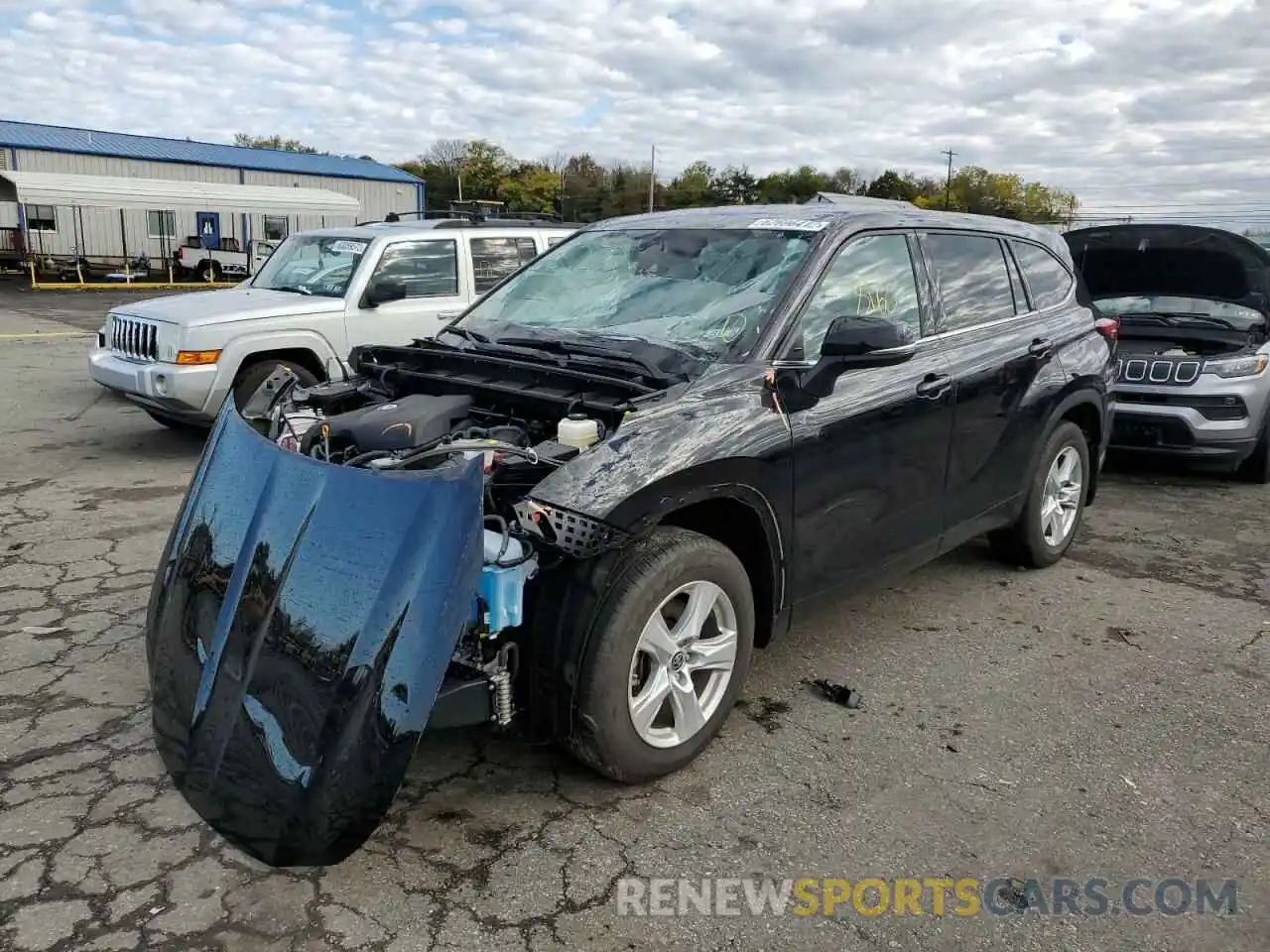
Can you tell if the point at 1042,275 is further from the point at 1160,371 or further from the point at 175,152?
the point at 175,152

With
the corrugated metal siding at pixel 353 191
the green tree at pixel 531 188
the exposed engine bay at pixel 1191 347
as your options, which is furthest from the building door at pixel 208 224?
the green tree at pixel 531 188

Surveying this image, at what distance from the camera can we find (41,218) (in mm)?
33938

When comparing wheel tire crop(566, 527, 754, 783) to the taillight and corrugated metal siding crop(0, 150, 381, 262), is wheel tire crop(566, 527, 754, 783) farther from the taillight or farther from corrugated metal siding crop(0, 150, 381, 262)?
corrugated metal siding crop(0, 150, 381, 262)

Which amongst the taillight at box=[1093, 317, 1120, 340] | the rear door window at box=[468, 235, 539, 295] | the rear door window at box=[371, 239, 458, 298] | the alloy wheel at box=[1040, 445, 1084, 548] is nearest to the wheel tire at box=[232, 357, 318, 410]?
the rear door window at box=[371, 239, 458, 298]

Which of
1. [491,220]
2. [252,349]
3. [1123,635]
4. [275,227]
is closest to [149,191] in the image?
[275,227]

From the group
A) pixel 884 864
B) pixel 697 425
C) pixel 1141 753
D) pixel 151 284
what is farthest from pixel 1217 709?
pixel 151 284

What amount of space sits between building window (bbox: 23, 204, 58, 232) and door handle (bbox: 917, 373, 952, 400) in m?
37.3

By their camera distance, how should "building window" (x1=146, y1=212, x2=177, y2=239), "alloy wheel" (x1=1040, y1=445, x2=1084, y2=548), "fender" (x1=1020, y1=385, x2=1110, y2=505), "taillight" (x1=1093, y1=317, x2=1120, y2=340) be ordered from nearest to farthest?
"fender" (x1=1020, y1=385, x2=1110, y2=505) → "alloy wheel" (x1=1040, y1=445, x2=1084, y2=548) → "taillight" (x1=1093, y1=317, x2=1120, y2=340) → "building window" (x1=146, y1=212, x2=177, y2=239)

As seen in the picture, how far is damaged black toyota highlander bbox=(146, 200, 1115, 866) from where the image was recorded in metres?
2.53

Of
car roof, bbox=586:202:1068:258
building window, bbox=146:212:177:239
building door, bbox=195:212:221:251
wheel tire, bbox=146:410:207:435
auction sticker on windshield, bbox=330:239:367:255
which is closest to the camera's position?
car roof, bbox=586:202:1068:258

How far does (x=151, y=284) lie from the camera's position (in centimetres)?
2947

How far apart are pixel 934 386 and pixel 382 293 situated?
526cm

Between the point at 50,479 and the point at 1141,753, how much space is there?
6895 mm

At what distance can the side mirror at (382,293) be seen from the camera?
7.98 m
